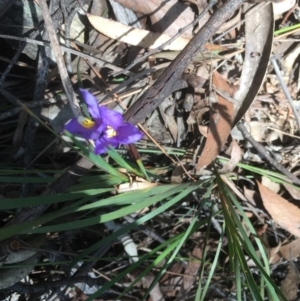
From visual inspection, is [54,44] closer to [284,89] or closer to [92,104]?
[92,104]

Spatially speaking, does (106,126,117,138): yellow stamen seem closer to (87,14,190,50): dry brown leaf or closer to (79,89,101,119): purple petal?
(79,89,101,119): purple petal

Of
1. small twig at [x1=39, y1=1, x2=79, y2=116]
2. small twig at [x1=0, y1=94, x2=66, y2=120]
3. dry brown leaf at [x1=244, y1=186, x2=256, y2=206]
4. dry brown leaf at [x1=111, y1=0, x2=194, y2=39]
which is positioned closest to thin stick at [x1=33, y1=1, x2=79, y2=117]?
small twig at [x1=39, y1=1, x2=79, y2=116]

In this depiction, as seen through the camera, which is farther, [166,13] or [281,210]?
[281,210]

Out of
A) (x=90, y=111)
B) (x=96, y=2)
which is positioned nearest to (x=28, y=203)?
(x=90, y=111)

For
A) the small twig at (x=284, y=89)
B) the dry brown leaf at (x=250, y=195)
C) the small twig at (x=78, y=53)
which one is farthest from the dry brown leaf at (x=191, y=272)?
the small twig at (x=78, y=53)

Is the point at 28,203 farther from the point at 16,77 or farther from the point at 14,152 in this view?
the point at 16,77

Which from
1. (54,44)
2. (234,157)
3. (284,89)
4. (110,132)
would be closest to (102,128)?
(110,132)
